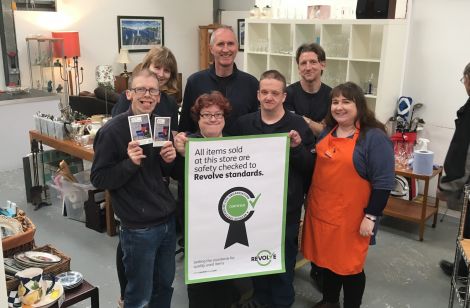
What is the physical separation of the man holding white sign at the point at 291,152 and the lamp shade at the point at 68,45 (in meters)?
5.09

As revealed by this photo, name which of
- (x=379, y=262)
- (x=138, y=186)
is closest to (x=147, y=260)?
(x=138, y=186)

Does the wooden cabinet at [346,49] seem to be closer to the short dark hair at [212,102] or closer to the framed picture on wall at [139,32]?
the short dark hair at [212,102]

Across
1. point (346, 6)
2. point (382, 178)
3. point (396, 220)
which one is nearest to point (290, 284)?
point (382, 178)

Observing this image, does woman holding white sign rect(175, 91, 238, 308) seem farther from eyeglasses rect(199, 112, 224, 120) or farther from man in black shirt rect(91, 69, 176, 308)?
man in black shirt rect(91, 69, 176, 308)

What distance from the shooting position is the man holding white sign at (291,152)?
233 cm

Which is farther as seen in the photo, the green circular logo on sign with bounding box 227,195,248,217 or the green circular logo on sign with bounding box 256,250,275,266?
the green circular logo on sign with bounding box 256,250,275,266

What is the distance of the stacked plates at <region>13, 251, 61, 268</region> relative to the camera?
2377 mm

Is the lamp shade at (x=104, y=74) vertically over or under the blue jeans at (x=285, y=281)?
over

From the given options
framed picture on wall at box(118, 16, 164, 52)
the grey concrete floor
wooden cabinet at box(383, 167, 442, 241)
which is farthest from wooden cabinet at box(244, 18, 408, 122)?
framed picture on wall at box(118, 16, 164, 52)

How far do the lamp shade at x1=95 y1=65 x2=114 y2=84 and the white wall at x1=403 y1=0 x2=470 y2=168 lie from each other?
4.79m

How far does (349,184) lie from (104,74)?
6.02 m

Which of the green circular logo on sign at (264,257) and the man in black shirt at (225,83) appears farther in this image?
the man in black shirt at (225,83)

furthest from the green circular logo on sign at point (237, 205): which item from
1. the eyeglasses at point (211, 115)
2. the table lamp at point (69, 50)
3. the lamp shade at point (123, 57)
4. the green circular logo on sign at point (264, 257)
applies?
the lamp shade at point (123, 57)

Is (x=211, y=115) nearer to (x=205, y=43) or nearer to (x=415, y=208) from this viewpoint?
(x=415, y=208)
